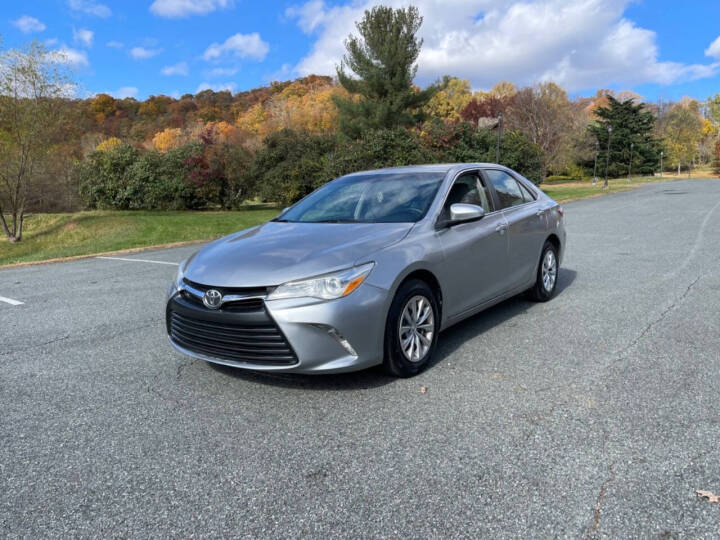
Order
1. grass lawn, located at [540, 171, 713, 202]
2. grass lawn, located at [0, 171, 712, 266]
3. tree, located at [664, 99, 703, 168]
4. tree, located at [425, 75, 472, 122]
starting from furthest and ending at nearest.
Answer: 1. tree, located at [664, 99, 703, 168]
2. tree, located at [425, 75, 472, 122]
3. grass lawn, located at [540, 171, 713, 202]
4. grass lawn, located at [0, 171, 712, 266]

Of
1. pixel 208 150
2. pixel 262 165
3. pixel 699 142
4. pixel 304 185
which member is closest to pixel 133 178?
pixel 208 150

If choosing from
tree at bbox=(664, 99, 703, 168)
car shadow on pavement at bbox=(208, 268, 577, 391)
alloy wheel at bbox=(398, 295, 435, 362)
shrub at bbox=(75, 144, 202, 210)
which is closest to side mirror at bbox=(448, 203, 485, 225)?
alloy wheel at bbox=(398, 295, 435, 362)

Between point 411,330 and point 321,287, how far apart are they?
853mm

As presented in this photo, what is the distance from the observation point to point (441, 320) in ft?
13.8

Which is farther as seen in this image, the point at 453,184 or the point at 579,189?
the point at 579,189

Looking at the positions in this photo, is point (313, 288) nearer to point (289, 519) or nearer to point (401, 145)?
point (289, 519)

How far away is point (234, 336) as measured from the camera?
138 inches

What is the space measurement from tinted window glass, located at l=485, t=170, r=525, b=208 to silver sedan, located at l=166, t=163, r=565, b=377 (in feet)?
0.22

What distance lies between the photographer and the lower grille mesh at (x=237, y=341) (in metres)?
3.40

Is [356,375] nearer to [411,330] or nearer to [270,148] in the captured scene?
[411,330]

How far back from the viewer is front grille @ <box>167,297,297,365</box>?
3389 mm

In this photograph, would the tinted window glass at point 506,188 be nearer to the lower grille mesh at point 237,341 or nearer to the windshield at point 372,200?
the windshield at point 372,200

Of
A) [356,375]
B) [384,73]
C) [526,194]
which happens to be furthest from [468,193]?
[384,73]

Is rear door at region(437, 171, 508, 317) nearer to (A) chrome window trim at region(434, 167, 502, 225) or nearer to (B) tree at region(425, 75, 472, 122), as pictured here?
(A) chrome window trim at region(434, 167, 502, 225)
